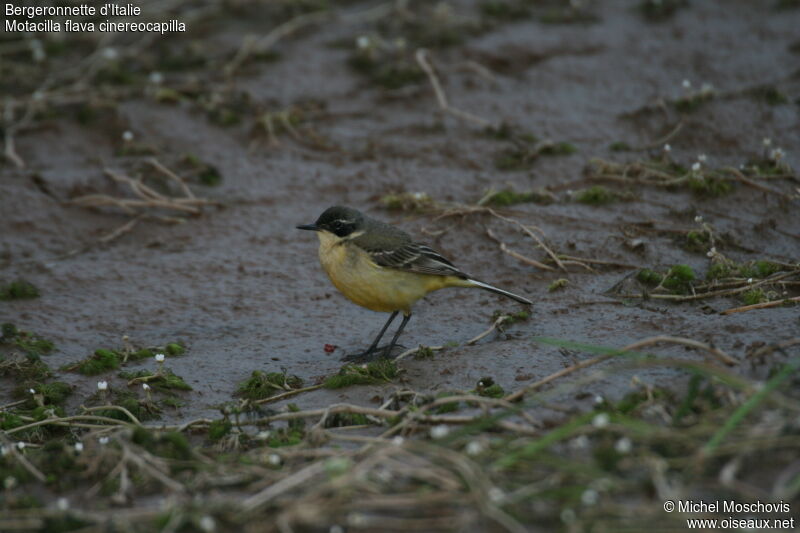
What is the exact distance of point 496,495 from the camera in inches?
199

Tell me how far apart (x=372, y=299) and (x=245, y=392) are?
1.51 metres

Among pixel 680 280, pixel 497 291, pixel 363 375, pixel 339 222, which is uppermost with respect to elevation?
pixel 339 222

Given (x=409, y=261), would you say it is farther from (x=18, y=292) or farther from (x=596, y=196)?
(x=18, y=292)

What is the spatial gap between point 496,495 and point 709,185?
6480mm

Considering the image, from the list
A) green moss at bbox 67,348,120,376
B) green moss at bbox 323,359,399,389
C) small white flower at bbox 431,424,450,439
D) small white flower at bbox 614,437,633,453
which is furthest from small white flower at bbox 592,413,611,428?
green moss at bbox 67,348,120,376

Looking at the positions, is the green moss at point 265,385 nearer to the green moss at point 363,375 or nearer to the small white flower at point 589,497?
the green moss at point 363,375

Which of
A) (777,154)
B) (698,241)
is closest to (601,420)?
(698,241)

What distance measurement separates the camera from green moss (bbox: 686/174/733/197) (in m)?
10.4

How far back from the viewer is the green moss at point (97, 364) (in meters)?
8.18

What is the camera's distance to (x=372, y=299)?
8531 mm

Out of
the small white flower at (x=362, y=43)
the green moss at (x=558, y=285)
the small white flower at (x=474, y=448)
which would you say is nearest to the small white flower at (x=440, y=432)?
the small white flower at (x=474, y=448)

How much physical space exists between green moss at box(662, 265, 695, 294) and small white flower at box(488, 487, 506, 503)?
423 centimetres

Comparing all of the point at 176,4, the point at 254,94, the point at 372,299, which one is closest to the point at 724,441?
the point at 372,299

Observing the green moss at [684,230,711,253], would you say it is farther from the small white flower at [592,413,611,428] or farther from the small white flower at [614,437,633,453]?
the small white flower at [614,437,633,453]
